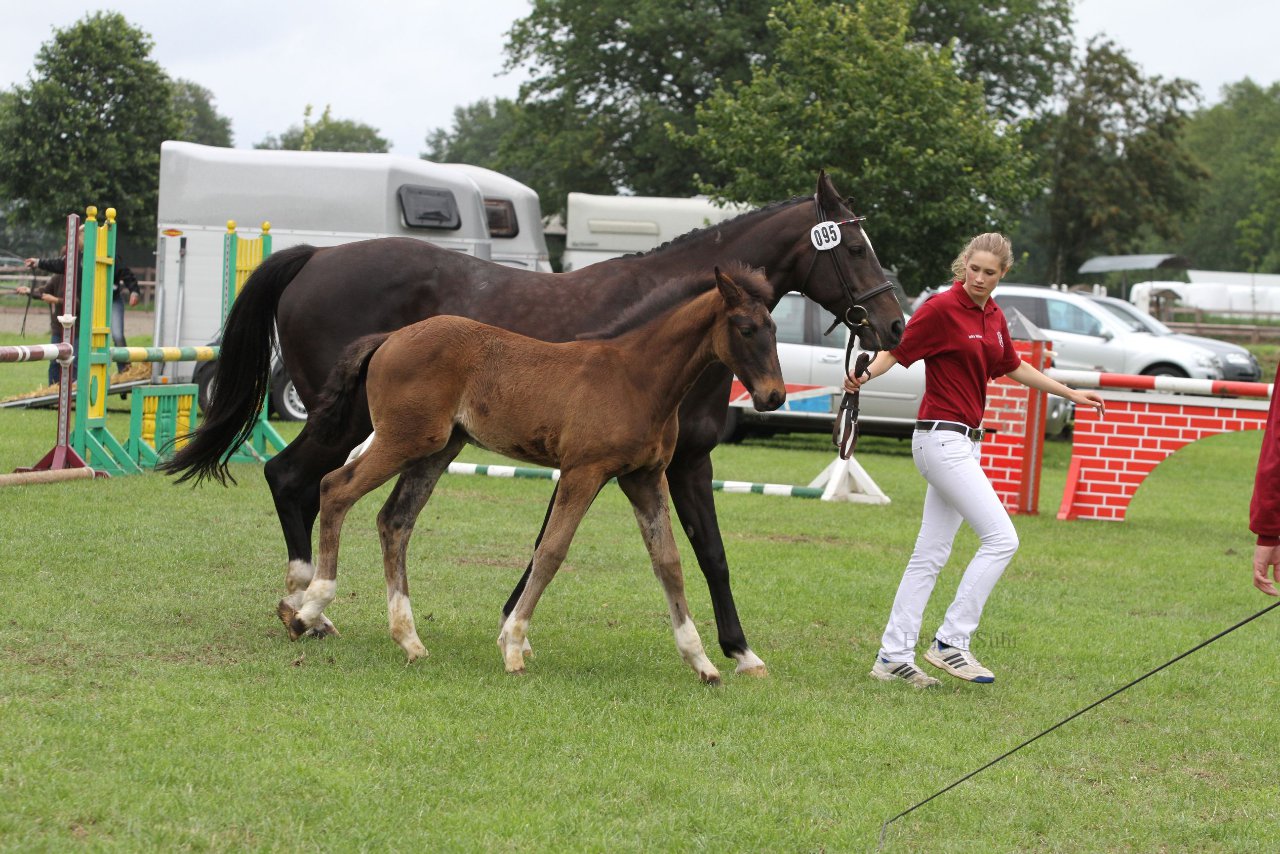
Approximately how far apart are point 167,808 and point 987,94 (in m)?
40.8

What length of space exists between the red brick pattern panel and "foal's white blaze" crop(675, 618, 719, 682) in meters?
7.84

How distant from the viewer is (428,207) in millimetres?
19156

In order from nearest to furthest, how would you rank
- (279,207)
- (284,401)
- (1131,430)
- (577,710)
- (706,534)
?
(577,710)
(706,534)
(1131,430)
(284,401)
(279,207)

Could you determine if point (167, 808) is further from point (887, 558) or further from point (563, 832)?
point (887, 558)

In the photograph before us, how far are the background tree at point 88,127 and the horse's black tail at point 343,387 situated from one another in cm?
3788

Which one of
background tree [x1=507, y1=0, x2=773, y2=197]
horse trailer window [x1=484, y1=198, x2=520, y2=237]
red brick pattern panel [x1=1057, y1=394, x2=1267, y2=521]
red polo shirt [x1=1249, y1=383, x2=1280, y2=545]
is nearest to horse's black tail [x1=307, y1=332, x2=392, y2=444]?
red polo shirt [x1=1249, y1=383, x2=1280, y2=545]

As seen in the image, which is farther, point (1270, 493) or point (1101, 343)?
point (1101, 343)

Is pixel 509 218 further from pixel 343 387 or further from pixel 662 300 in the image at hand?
pixel 662 300

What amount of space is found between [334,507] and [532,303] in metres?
1.43

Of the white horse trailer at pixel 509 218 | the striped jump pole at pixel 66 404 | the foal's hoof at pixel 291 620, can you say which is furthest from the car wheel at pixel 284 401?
the foal's hoof at pixel 291 620

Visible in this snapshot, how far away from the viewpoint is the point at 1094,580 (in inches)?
388

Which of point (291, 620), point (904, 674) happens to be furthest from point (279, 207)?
point (904, 674)

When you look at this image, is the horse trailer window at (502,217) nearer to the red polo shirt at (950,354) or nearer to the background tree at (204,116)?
the red polo shirt at (950,354)

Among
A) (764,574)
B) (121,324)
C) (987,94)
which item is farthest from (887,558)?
(987,94)
